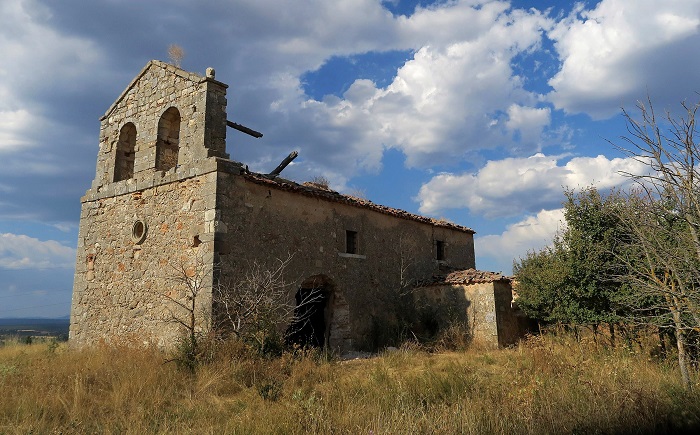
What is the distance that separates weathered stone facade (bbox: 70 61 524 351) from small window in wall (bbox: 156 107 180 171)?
0.03 metres

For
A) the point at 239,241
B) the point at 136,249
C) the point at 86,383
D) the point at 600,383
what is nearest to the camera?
the point at 600,383

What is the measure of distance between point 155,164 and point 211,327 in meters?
4.75

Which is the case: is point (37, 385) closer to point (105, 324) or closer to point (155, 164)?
point (105, 324)

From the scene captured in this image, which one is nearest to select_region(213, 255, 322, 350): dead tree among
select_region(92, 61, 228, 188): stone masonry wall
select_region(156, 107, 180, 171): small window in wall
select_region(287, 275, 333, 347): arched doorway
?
select_region(287, 275, 333, 347): arched doorway

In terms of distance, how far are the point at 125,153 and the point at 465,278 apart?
1062cm

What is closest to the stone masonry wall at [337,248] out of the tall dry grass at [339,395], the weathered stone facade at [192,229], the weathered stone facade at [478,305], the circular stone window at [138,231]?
the weathered stone facade at [192,229]

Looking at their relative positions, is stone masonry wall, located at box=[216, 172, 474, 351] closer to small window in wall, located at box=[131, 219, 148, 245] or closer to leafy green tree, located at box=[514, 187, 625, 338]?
small window in wall, located at box=[131, 219, 148, 245]

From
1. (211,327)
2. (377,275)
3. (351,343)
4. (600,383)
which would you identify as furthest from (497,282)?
(211,327)

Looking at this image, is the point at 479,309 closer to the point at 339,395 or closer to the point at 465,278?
the point at 465,278

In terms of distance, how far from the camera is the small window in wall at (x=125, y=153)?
13086mm

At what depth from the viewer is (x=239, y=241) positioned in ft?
35.0

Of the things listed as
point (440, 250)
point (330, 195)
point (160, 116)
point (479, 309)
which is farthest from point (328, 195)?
point (440, 250)

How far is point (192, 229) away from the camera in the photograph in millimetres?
10586

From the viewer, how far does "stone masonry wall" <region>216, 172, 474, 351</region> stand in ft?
35.1
